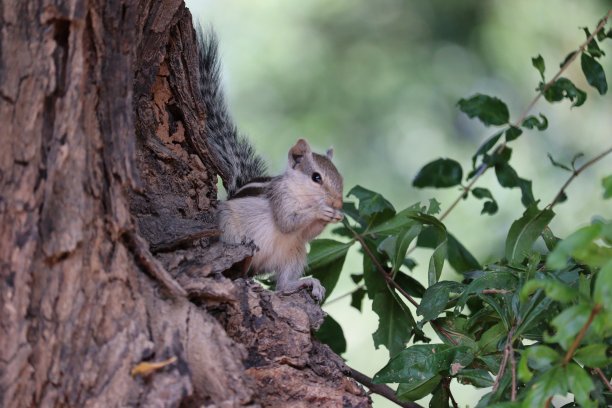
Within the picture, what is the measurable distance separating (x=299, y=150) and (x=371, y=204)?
2.00ft

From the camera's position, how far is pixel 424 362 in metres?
1.75

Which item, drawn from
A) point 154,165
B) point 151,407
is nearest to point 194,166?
point 154,165

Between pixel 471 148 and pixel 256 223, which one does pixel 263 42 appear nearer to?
pixel 471 148

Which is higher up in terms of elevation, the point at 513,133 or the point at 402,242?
the point at 513,133

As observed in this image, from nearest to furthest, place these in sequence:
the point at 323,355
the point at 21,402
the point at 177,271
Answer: the point at 21,402 → the point at 177,271 → the point at 323,355

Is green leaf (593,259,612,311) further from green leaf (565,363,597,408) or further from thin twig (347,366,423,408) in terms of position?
thin twig (347,366,423,408)

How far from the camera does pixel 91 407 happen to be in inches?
53.5

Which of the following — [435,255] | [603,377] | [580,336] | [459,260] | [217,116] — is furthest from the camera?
[217,116]

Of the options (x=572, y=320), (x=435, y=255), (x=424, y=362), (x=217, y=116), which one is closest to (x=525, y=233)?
(x=435, y=255)

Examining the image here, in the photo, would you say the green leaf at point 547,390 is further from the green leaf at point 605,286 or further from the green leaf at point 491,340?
the green leaf at point 491,340

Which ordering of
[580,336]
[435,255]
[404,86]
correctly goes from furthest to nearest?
[404,86], [435,255], [580,336]

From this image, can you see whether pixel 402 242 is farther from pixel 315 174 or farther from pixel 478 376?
pixel 315 174

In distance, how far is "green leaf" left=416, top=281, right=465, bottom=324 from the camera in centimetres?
188

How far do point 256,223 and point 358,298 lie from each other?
36cm
